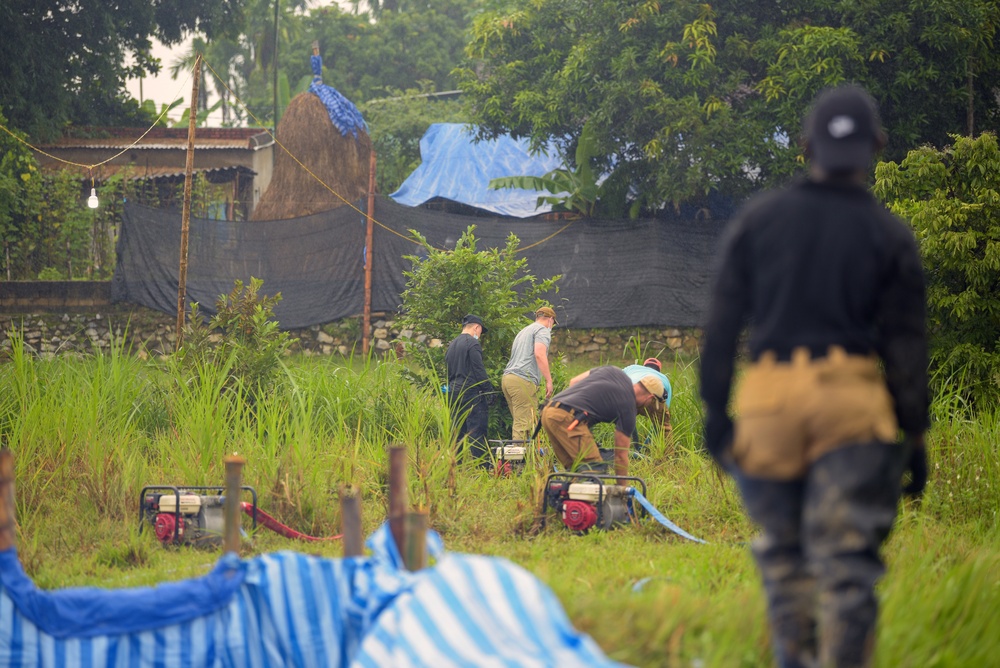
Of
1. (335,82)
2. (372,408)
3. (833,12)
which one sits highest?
(335,82)

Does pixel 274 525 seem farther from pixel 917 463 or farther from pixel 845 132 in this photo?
pixel 845 132

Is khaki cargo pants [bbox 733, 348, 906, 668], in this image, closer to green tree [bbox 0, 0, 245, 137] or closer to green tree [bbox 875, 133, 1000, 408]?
A: green tree [bbox 875, 133, 1000, 408]

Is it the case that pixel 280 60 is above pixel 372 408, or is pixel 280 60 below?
above

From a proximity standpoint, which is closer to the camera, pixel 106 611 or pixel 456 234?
pixel 106 611

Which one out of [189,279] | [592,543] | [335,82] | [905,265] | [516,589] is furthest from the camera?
[335,82]

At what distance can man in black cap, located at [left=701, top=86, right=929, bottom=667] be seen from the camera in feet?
9.70

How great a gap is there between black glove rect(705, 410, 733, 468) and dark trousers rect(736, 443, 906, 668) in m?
0.15

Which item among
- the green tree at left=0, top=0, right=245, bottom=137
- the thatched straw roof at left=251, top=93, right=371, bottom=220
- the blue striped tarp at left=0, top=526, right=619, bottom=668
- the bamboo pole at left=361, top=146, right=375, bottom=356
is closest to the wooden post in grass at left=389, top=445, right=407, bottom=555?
the blue striped tarp at left=0, top=526, right=619, bottom=668

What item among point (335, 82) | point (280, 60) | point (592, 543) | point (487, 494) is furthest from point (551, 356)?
point (280, 60)

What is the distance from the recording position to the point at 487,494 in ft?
27.5

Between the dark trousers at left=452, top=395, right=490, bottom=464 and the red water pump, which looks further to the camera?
the dark trousers at left=452, top=395, right=490, bottom=464

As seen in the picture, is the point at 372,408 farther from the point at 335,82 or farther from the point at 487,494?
the point at 335,82

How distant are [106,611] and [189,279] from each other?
12063 millimetres

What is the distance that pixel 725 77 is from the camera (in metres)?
17.0
